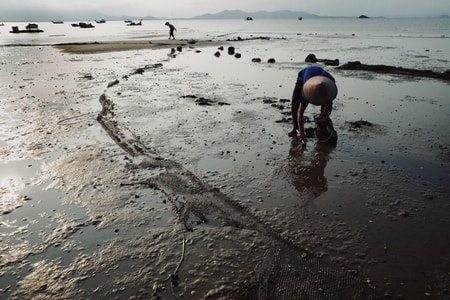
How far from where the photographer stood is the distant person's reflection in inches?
249

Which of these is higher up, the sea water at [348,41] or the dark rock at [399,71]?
the sea water at [348,41]

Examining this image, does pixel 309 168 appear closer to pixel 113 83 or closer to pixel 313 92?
pixel 313 92

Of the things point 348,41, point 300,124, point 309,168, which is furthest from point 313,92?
point 348,41

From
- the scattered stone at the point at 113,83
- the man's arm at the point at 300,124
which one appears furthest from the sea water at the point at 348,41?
the scattered stone at the point at 113,83

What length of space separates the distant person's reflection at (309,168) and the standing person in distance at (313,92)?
1.67 ft

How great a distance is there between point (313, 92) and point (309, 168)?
1.77 metres

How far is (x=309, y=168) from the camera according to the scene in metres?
7.20

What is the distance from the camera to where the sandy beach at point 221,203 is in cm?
405

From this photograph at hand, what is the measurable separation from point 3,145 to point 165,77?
11.6 meters

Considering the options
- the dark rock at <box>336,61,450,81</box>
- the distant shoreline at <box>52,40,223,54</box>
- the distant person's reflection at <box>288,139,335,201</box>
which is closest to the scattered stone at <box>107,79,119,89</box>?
the distant person's reflection at <box>288,139,335,201</box>

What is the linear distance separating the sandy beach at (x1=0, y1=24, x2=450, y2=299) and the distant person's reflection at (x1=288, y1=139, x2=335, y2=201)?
0.05m

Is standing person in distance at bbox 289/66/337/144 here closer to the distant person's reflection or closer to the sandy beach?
the distant person's reflection

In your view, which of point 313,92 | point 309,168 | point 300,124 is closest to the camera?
point 309,168

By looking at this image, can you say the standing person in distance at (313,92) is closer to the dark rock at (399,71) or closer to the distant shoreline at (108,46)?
the dark rock at (399,71)
